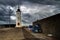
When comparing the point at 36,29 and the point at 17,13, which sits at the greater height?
the point at 17,13

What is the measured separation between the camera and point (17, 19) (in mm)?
76875

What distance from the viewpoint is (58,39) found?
12820 millimetres

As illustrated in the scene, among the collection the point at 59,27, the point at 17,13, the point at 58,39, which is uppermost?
the point at 17,13

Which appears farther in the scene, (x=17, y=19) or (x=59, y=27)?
(x=17, y=19)

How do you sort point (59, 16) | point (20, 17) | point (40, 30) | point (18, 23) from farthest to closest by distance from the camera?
point (20, 17), point (18, 23), point (40, 30), point (59, 16)

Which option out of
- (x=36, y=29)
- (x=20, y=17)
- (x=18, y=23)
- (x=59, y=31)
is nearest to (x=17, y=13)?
(x=20, y=17)

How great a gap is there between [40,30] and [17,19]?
52485mm

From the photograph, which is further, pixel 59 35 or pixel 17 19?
pixel 17 19

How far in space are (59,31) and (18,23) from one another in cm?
6083

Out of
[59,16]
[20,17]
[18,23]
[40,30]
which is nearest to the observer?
[59,16]

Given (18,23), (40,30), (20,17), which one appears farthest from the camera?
(20,17)

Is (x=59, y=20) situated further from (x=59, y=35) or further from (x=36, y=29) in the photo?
(x=36, y=29)

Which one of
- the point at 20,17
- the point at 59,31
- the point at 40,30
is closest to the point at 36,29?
the point at 40,30

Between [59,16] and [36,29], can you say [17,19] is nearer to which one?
[36,29]
